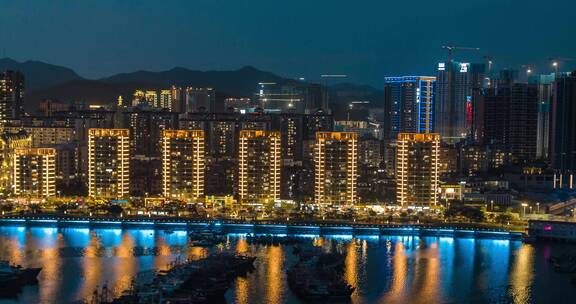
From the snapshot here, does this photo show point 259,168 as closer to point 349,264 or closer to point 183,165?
point 183,165

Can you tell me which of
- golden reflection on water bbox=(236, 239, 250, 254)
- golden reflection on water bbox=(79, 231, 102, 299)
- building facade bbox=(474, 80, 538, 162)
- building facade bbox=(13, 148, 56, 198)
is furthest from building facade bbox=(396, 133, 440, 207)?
building facade bbox=(474, 80, 538, 162)

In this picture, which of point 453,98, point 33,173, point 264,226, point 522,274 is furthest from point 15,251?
point 453,98

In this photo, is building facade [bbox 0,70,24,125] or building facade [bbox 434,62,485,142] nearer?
building facade [bbox 0,70,24,125]

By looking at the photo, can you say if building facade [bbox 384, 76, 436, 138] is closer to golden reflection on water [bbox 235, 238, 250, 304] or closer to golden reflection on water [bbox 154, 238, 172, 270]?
golden reflection on water [bbox 154, 238, 172, 270]

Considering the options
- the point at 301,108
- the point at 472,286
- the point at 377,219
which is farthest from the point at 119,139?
the point at 301,108

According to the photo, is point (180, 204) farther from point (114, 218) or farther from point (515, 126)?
point (515, 126)

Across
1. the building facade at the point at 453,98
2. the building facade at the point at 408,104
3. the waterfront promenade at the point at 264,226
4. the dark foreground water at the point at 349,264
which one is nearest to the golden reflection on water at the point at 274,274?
the dark foreground water at the point at 349,264

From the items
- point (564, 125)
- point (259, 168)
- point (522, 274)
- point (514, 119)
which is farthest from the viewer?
point (514, 119)
